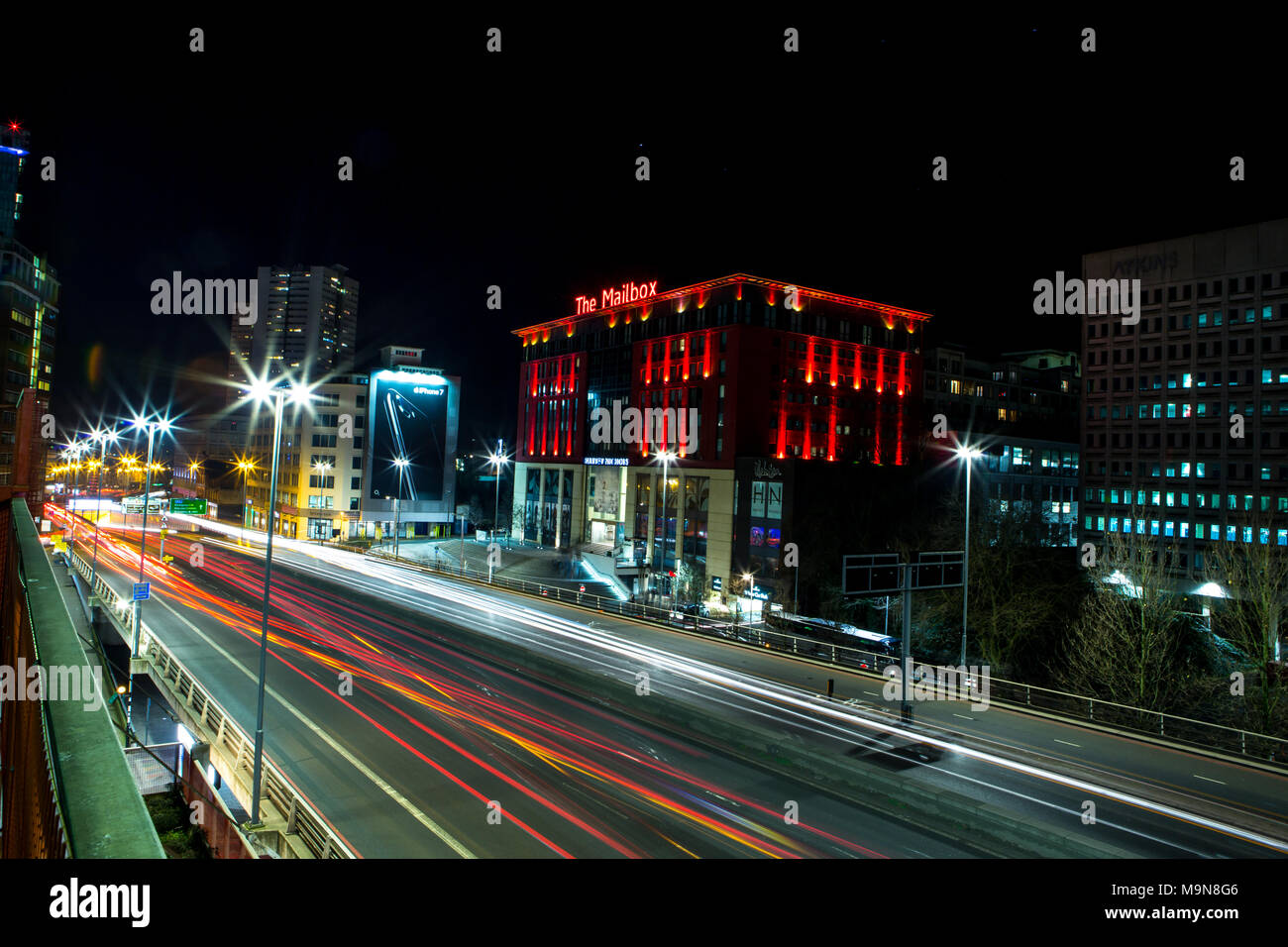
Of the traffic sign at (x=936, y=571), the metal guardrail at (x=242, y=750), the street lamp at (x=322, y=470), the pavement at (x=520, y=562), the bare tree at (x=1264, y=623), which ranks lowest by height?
the pavement at (x=520, y=562)

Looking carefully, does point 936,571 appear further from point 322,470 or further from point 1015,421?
point 1015,421

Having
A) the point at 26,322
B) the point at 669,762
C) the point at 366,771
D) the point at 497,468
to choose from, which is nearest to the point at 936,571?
the point at 669,762

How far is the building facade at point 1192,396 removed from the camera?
51.8 m

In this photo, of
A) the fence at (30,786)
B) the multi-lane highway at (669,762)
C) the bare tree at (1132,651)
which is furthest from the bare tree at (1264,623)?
the fence at (30,786)

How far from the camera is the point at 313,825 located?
12883mm

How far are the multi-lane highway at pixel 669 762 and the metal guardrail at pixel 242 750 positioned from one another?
921 mm

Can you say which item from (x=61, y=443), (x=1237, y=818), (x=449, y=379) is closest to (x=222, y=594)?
(x=1237, y=818)

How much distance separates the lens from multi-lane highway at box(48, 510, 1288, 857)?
1420cm

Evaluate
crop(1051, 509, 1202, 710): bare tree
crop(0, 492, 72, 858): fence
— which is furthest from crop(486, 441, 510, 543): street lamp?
crop(0, 492, 72, 858): fence

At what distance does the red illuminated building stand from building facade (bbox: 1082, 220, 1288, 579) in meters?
15.9

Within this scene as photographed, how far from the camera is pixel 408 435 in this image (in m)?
86.6

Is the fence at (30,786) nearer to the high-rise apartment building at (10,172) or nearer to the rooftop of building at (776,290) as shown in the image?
the rooftop of building at (776,290)

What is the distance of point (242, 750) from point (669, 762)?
9.98 meters
